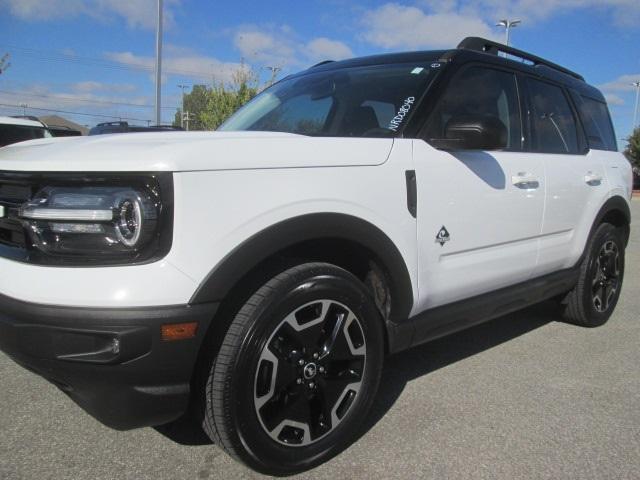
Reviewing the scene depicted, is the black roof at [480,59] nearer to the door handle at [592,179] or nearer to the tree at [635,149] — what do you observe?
the door handle at [592,179]

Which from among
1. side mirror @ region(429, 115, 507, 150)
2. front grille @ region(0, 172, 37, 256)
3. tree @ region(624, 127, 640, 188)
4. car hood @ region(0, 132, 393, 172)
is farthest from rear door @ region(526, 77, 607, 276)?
tree @ region(624, 127, 640, 188)

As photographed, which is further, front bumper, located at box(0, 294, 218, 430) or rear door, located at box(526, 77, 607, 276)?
rear door, located at box(526, 77, 607, 276)

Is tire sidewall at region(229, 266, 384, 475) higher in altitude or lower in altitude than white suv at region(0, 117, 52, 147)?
lower

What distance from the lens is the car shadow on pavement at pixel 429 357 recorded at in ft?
8.55

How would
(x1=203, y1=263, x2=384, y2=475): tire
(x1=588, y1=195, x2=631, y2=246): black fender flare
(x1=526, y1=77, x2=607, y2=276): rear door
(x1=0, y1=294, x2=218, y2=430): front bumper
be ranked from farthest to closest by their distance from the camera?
(x1=588, y1=195, x2=631, y2=246): black fender flare
(x1=526, y1=77, x2=607, y2=276): rear door
(x1=203, y1=263, x2=384, y2=475): tire
(x1=0, y1=294, x2=218, y2=430): front bumper

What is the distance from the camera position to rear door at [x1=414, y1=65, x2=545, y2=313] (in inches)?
104

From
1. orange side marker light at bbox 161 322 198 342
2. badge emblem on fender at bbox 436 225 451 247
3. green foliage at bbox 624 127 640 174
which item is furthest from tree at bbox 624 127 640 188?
orange side marker light at bbox 161 322 198 342

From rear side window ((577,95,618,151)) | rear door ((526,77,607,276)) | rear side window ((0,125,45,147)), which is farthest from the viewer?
rear side window ((0,125,45,147))

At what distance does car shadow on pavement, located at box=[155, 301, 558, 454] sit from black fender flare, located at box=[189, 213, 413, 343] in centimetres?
61

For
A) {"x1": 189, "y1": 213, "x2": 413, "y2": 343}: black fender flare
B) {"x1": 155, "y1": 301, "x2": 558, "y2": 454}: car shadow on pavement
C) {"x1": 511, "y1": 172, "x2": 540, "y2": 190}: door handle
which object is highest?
{"x1": 511, "y1": 172, "x2": 540, "y2": 190}: door handle

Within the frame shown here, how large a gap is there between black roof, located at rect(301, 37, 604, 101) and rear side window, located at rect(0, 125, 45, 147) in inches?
323

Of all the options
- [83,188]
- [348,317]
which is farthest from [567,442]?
[83,188]

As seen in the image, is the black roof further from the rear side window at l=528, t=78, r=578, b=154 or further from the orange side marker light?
the orange side marker light

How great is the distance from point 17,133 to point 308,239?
32.3 ft
